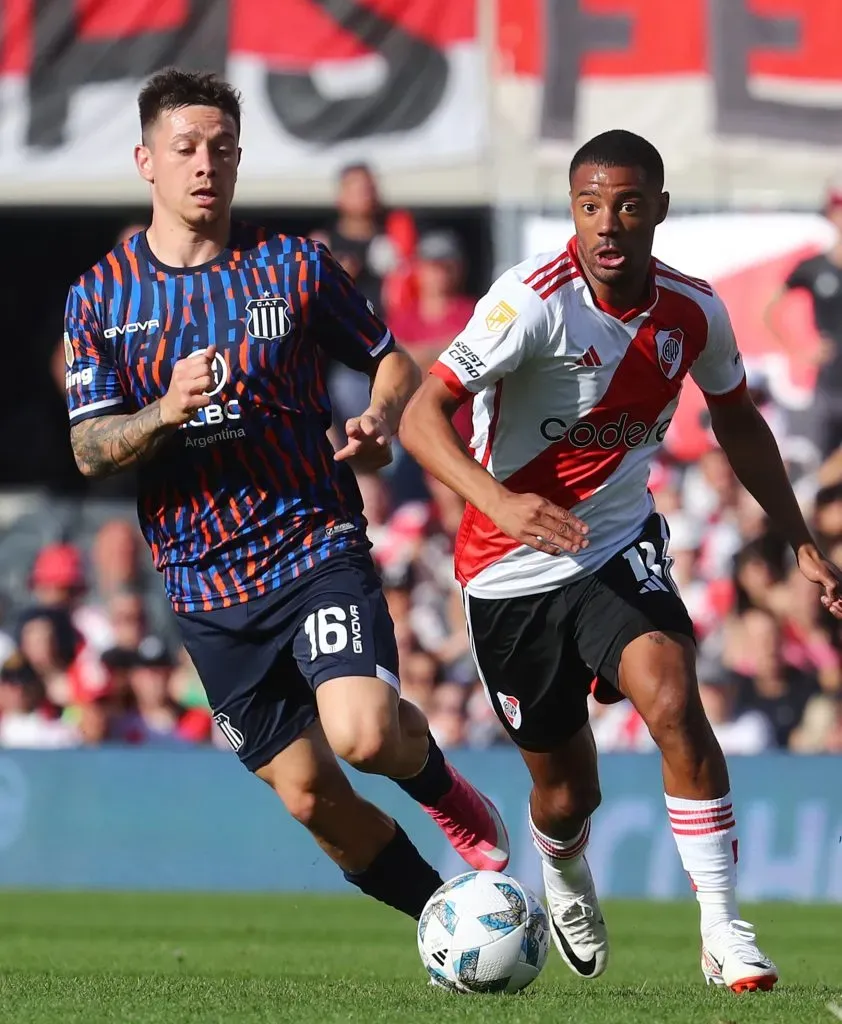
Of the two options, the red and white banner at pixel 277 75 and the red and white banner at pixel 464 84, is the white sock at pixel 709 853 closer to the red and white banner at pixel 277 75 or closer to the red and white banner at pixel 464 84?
the red and white banner at pixel 464 84

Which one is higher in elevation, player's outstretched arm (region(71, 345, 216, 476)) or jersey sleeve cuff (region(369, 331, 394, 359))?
jersey sleeve cuff (region(369, 331, 394, 359))

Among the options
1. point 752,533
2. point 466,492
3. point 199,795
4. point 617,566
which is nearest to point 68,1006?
point 466,492

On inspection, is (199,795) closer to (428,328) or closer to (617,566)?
(428,328)

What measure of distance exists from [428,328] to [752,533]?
3.15 m

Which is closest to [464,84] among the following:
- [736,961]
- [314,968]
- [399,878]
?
[314,968]

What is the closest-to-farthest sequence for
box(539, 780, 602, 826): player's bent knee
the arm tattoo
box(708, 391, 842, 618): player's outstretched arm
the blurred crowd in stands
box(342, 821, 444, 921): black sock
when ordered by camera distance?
the arm tattoo, box(342, 821, 444, 921): black sock, box(708, 391, 842, 618): player's outstretched arm, box(539, 780, 602, 826): player's bent knee, the blurred crowd in stands

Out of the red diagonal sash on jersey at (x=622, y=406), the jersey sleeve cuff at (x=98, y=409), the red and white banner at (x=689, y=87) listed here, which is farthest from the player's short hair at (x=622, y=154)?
the red and white banner at (x=689, y=87)

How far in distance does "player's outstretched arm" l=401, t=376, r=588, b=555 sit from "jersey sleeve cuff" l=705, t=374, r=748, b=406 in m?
1.15

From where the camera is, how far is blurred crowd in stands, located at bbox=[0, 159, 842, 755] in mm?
13086

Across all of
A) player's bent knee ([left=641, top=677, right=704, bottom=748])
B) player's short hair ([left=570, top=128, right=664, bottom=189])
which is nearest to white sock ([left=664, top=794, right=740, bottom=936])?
player's bent knee ([left=641, top=677, right=704, bottom=748])

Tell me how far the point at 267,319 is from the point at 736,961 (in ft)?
8.53

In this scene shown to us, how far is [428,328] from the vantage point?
14.9 m

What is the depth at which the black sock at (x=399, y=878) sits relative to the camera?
6.45 metres

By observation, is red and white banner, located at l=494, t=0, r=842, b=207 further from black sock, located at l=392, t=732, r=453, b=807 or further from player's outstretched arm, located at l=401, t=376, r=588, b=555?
player's outstretched arm, located at l=401, t=376, r=588, b=555
